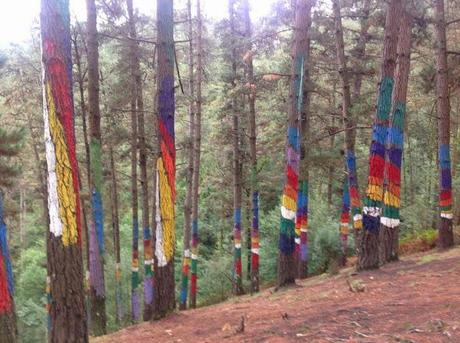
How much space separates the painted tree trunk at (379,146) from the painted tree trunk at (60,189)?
5696 mm

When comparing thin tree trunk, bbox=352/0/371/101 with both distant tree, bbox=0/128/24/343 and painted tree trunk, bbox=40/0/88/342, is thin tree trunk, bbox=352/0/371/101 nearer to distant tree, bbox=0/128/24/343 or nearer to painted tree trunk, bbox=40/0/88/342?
distant tree, bbox=0/128/24/343

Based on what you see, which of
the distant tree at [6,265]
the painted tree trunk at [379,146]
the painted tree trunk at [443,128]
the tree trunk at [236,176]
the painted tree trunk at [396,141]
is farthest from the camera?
the tree trunk at [236,176]

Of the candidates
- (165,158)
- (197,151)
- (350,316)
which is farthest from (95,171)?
(350,316)

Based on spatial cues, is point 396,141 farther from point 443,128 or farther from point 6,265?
point 6,265

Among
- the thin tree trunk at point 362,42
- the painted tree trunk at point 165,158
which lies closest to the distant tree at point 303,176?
the thin tree trunk at point 362,42

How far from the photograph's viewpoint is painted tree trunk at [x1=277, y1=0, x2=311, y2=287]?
9352 millimetres

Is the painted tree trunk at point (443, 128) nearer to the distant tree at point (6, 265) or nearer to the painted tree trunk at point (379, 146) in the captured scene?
the painted tree trunk at point (379, 146)

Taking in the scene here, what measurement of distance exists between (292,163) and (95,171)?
4539 millimetres

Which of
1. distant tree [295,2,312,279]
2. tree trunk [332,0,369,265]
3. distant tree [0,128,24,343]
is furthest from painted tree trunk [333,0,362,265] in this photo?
distant tree [0,128,24,343]

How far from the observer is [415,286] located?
709 cm

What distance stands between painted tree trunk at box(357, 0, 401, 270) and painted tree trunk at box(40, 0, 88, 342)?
18.7 feet

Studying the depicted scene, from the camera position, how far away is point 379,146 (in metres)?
9.09

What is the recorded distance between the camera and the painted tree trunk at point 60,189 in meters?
5.20

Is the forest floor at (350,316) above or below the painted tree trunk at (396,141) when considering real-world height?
below
